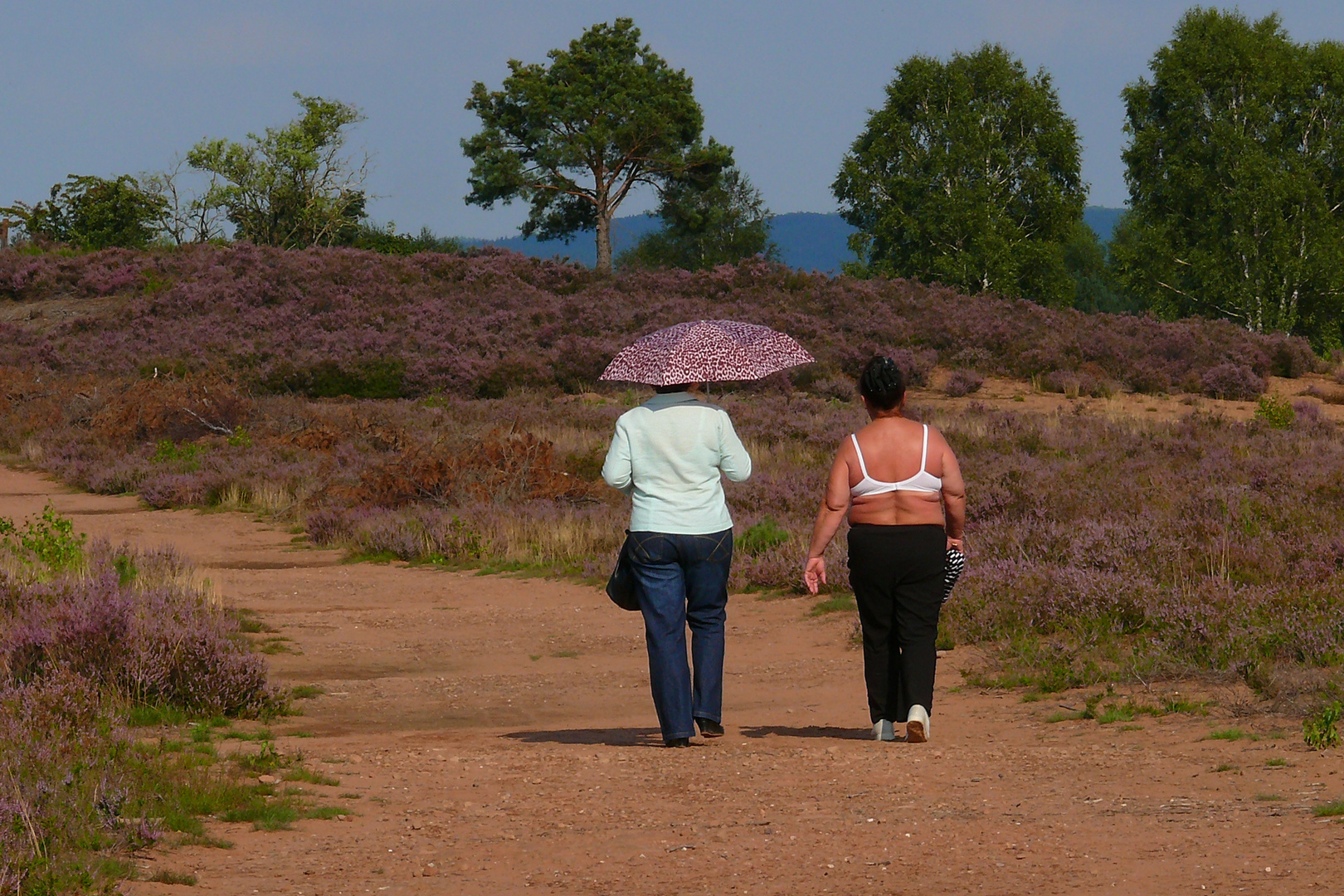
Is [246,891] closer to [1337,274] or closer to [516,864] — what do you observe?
[516,864]

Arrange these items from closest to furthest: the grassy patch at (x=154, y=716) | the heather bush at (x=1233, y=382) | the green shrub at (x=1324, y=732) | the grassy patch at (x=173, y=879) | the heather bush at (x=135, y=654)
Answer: the grassy patch at (x=173, y=879) < the green shrub at (x=1324, y=732) < the grassy patch at (x=154, y=716) < the heather bush at (x=135, y=654) < the heather bush at (x=1233, y=382)

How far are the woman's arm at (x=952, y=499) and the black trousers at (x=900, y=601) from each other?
0.07 meters

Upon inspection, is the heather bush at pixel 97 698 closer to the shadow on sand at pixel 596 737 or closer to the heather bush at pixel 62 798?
the heather bush at pixel 62 798

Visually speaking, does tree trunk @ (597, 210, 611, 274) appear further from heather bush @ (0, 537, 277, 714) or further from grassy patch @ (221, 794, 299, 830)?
grassy patch @ (221, 794, 299, 830)

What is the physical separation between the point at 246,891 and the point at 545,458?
1390 cm

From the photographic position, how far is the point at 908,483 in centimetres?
699

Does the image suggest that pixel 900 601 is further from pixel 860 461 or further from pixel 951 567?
pixel 860 461

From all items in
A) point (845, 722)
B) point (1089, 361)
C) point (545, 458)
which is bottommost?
point (845, 722)

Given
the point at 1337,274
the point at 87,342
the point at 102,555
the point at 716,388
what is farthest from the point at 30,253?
the point at 1337,274

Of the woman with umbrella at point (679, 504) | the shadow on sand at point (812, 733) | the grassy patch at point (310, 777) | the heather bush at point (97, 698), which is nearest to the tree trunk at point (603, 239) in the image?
the heather bush at point (97, 698)

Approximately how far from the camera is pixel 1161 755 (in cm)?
675

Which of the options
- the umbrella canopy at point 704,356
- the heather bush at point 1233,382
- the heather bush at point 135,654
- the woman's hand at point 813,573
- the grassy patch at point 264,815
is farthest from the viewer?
the heather bush at point 1233,382

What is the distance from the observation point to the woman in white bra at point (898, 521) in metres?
7.00

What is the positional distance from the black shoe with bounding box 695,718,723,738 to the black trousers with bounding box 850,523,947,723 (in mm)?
825
